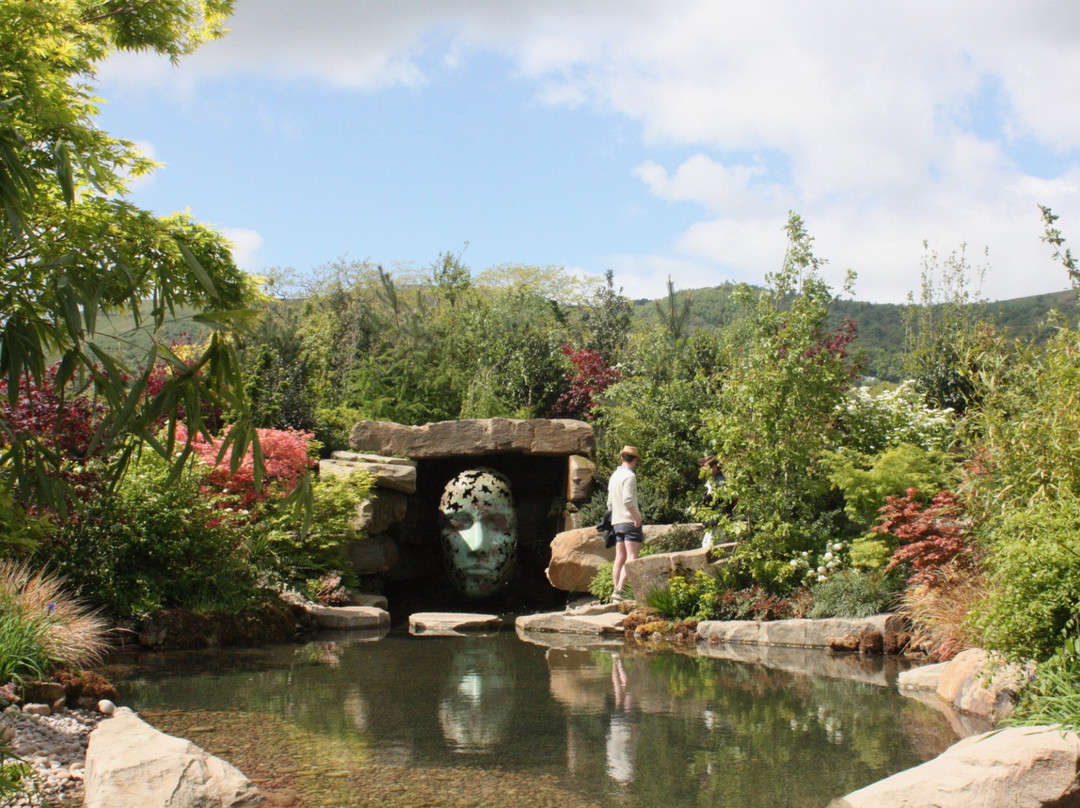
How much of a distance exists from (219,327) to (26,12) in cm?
775

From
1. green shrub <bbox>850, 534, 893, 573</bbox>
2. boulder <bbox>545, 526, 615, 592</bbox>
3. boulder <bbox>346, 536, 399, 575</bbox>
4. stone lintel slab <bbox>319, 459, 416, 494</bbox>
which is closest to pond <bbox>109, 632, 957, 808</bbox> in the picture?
green shrub <bbox>850, 534, 893, 573</bbox>

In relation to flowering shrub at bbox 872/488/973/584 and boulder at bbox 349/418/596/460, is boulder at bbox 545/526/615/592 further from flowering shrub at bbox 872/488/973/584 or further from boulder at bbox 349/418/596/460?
flowering shrub at bbox 872/488/973/584

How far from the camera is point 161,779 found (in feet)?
14.4

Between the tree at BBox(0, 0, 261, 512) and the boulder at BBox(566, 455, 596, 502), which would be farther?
the boulder at BBox(566, 455, 596, 502)

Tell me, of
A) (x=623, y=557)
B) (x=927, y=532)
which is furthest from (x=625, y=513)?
(x=927, y=532)

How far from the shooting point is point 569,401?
18.0 meters

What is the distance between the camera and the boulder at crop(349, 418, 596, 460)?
14.7m

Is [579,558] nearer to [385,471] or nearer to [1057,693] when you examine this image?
[385,471]

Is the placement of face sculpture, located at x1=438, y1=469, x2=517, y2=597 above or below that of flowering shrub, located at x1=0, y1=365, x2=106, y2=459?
below

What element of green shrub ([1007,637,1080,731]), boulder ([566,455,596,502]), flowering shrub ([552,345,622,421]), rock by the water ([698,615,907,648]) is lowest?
rock by the water ([698,615,907,648])

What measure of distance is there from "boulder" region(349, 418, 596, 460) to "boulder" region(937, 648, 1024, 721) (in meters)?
8.05

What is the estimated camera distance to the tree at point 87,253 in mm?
2904

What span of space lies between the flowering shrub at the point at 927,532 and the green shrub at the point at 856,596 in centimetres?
32

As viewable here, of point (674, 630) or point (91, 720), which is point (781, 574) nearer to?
point (674, 630)
